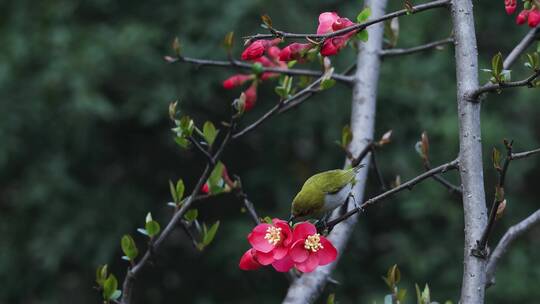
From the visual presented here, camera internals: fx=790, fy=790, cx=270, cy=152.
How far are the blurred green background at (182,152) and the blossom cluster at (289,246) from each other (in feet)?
12.6

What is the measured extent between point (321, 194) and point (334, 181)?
5 cm

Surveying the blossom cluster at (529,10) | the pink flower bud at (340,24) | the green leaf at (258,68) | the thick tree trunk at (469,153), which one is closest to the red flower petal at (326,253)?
the thick tree trunk at (469,153)

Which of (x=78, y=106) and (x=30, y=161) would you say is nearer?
(x=78, y=106)

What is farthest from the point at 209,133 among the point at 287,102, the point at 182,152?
the point at 182,152

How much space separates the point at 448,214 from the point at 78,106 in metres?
2.45

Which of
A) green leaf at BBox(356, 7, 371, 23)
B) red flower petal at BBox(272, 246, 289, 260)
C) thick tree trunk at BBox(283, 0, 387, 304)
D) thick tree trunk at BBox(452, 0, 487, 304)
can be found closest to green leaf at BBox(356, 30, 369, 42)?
green leaf at BBox(356, 7, 371, 23)

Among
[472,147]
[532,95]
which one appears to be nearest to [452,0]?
[472,147]

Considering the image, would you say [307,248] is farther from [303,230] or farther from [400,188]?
[400,188]

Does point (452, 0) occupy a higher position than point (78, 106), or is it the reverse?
point (452, 0)

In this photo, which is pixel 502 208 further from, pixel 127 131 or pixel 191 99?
pixel 127 131

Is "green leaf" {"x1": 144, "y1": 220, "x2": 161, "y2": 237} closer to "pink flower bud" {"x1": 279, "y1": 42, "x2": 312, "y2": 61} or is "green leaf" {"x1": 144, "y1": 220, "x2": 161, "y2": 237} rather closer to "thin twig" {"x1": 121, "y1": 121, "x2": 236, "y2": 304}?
"thin twig" {"x1": 121, "y1": 121, "x2": 236, "y2": 304}

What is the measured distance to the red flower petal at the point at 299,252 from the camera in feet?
3.70

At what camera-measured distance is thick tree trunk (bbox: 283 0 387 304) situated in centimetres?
150

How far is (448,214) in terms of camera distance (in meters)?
5.15
